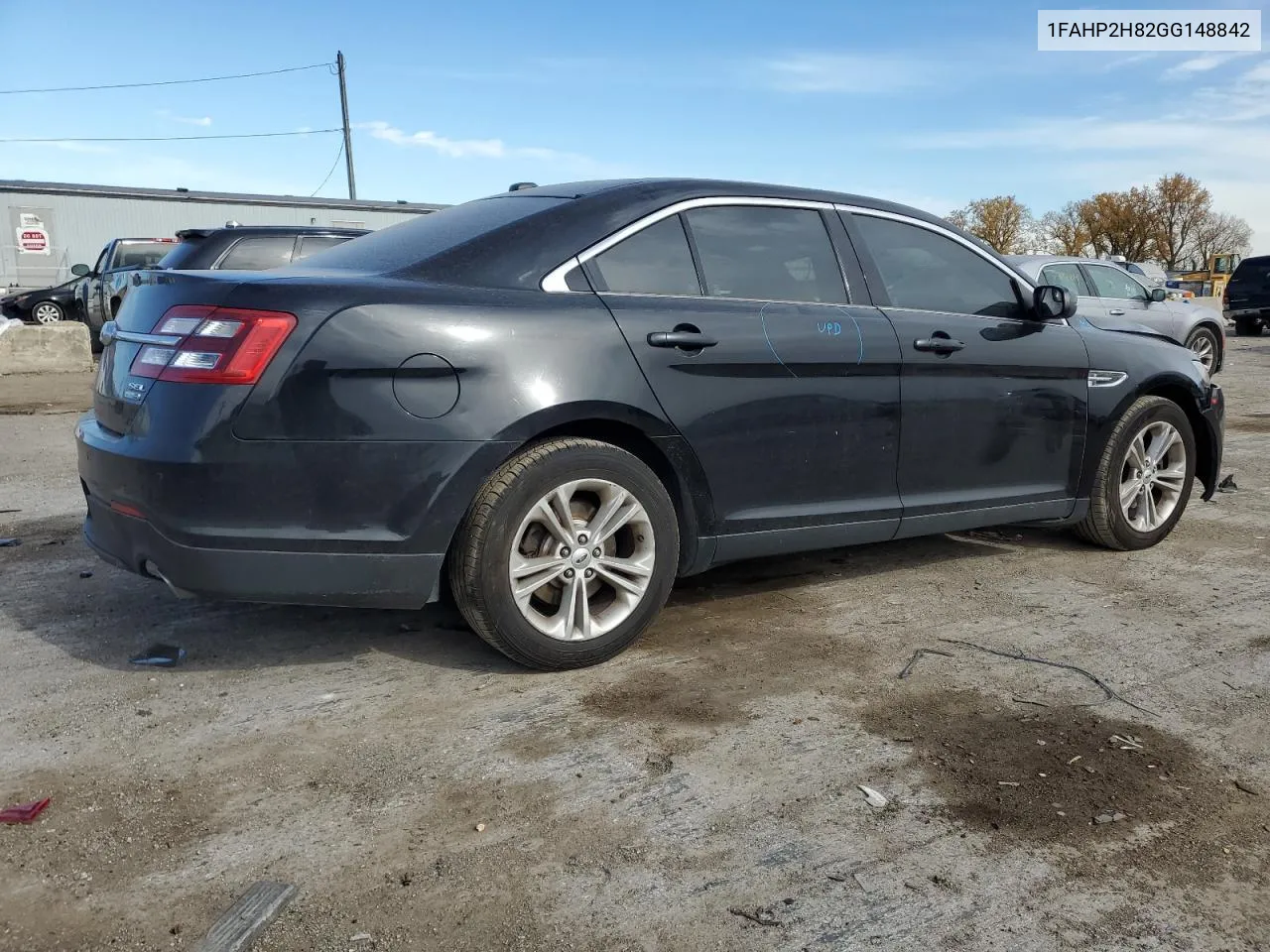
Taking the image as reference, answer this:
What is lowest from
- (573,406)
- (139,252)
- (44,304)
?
(573,406)

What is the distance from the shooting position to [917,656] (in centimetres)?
376

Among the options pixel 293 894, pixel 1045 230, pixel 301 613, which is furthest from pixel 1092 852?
pixel 1045 230

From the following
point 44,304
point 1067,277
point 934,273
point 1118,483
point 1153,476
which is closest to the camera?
point 934,273

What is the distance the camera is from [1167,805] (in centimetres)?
270

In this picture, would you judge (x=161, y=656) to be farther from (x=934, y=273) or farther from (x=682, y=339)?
(x=934, y=273)

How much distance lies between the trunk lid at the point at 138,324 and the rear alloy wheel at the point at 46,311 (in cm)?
1983

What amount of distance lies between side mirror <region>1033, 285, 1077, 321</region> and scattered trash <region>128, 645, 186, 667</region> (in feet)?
12.2

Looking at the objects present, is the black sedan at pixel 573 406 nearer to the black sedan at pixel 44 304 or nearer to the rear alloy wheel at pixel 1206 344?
the rear alloy wheel at pixel 1206 344

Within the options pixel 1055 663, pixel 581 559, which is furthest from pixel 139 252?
pixel 1055 663

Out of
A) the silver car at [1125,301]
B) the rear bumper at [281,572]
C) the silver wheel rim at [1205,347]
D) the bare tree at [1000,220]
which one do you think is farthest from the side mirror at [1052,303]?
the bare tree at [1000,220]

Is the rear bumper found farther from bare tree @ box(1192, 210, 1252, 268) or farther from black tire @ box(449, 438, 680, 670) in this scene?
bare tree @ box(1192, 210, 1252, 268)

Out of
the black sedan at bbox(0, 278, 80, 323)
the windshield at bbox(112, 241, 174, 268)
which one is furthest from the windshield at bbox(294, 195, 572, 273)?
the black sedan at bbox(0, 278, 80, 323)

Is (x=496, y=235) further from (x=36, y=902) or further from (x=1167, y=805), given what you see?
(x=1167, y=805)

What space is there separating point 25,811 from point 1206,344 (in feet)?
48.7
